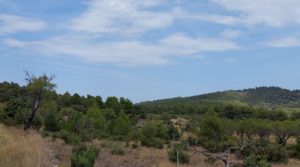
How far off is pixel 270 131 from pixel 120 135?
61.8 ft

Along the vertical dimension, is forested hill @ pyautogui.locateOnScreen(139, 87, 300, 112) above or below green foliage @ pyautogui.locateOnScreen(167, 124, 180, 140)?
above

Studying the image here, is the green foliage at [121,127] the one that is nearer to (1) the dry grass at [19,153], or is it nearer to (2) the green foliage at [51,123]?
(2) the green foliage at [51,123]

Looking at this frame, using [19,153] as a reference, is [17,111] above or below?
above

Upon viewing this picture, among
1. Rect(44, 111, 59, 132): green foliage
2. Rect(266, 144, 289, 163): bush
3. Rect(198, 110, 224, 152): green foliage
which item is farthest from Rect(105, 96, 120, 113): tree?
Rect(266, 144, 289, 163): bush

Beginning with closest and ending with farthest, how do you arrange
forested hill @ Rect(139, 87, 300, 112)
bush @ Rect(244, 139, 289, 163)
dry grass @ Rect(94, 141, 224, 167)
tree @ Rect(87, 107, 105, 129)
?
dry grass @ Rect(94, 141, 224, 167) < bush @ Rect(244, 139, 289, 163) < tree @ Rect(87, 107, 105, 129) < forested hill @ Rect(139, 87, 300, 112)

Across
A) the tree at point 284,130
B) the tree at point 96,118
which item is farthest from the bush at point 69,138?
the tree at point 284,130

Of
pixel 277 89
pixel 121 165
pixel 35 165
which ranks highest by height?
pixel 277 89

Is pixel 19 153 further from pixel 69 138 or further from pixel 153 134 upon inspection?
pixel 153 134

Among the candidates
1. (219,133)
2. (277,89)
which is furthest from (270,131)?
(277,89)

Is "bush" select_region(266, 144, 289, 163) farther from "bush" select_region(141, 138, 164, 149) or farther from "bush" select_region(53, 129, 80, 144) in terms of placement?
"bush" select_region(53, 129, 80, 144)

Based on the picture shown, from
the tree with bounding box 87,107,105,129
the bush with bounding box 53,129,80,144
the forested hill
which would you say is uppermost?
the forested hill

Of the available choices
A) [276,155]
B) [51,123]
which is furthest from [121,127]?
[276,155]

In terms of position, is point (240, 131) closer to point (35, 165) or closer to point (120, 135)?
point (120, 135)

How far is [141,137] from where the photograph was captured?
46.1 metres
